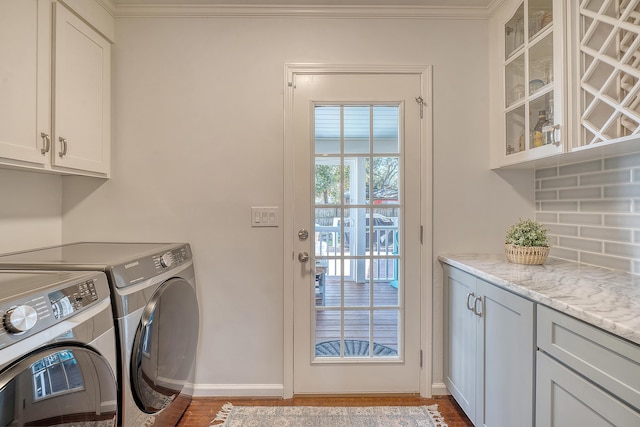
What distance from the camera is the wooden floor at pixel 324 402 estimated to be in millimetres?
1753

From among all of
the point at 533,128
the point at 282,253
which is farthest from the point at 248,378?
the point at 533,128

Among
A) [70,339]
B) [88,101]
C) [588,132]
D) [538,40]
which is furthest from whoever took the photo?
[88,101]

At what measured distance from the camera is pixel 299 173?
188 cm

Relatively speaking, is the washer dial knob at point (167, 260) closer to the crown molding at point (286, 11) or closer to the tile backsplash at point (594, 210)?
the crown molding at point (286, 11)

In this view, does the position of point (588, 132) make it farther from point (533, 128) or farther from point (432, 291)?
point (432, 291)

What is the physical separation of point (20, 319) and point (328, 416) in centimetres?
150

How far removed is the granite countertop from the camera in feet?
2.84

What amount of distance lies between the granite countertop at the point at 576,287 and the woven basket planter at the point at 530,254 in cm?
3

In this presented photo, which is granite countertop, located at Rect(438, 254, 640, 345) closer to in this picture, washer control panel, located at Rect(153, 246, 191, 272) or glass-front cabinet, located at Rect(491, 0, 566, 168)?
glass-front cabinet, located at Rect(491, 0, 566, 168)

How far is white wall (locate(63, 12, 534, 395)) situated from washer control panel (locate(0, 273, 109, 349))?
844 millimetres

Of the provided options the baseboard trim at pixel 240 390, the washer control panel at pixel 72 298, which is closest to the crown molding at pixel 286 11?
the washer control panel at pixel 72 298

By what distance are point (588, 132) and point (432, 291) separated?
3.62 feet

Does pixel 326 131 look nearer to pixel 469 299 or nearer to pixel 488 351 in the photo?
pixel 469 299

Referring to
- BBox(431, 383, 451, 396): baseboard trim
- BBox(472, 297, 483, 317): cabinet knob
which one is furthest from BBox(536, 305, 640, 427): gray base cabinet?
BBox(431, 383, 451, 396): baseboard trim
